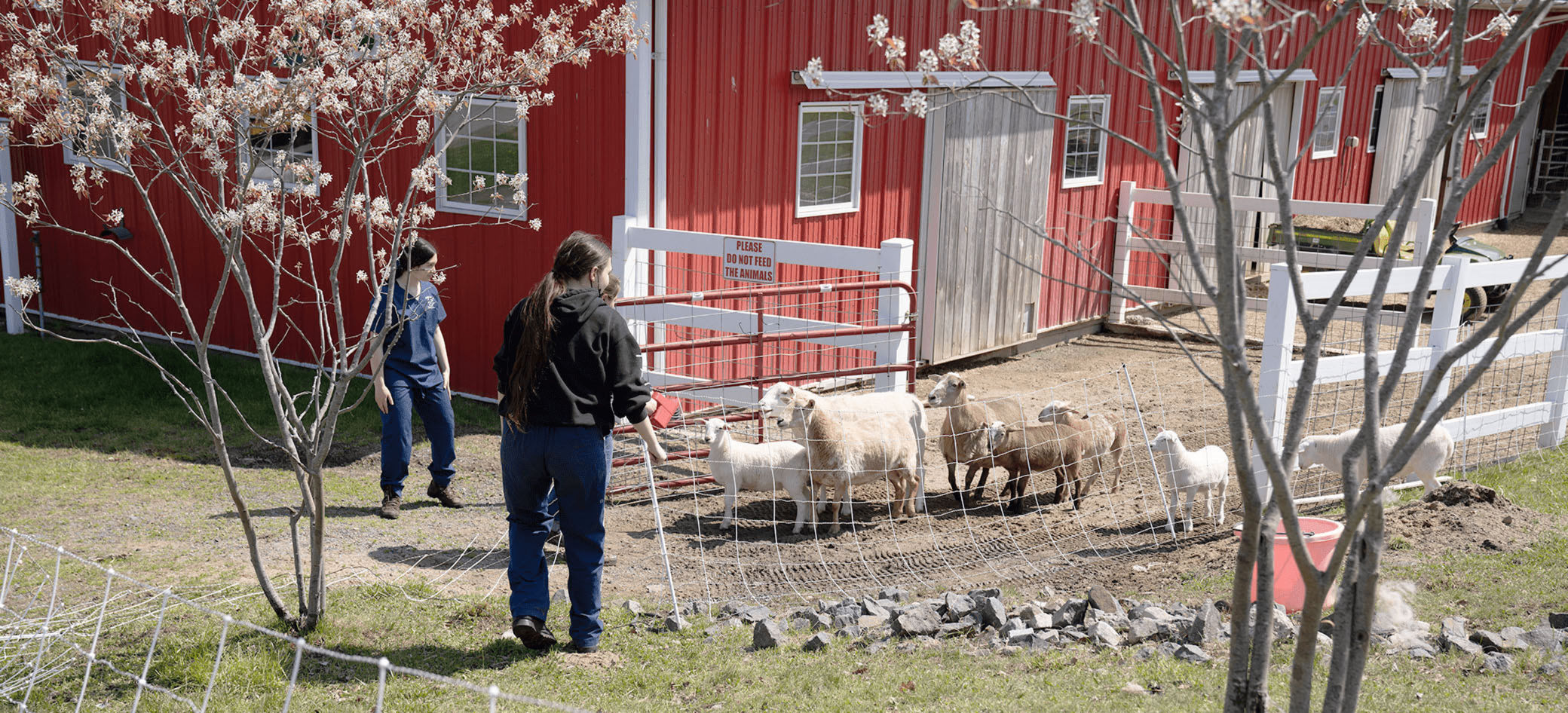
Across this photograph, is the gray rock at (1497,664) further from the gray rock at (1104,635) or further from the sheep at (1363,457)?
the sheep at (1363,457)

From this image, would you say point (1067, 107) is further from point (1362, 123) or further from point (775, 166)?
point (1362, 123)

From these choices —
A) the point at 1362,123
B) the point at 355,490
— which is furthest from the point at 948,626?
the point at 1362,123

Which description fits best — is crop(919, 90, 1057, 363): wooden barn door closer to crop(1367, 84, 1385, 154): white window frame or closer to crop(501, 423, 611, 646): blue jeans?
crop(501, 423, 611, 646): blue jeans

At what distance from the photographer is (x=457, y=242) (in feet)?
33.5

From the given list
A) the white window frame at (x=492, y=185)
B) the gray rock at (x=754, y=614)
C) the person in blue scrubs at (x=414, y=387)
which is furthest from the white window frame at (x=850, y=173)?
the gray rock at (x=754, y=614)

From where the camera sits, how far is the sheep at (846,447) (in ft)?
24.0

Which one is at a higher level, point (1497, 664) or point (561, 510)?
point (561, 510)

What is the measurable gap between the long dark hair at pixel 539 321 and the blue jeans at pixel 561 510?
0.16 metres

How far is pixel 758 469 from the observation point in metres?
7.35

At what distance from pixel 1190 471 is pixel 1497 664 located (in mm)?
2289

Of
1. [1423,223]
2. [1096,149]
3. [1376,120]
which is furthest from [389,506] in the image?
[1376,120]

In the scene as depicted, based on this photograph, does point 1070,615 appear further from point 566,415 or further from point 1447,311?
point 1447,311

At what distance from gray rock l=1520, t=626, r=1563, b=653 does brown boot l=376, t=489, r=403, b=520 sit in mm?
5985

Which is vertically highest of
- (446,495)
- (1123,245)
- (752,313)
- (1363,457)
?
(1123,245)
